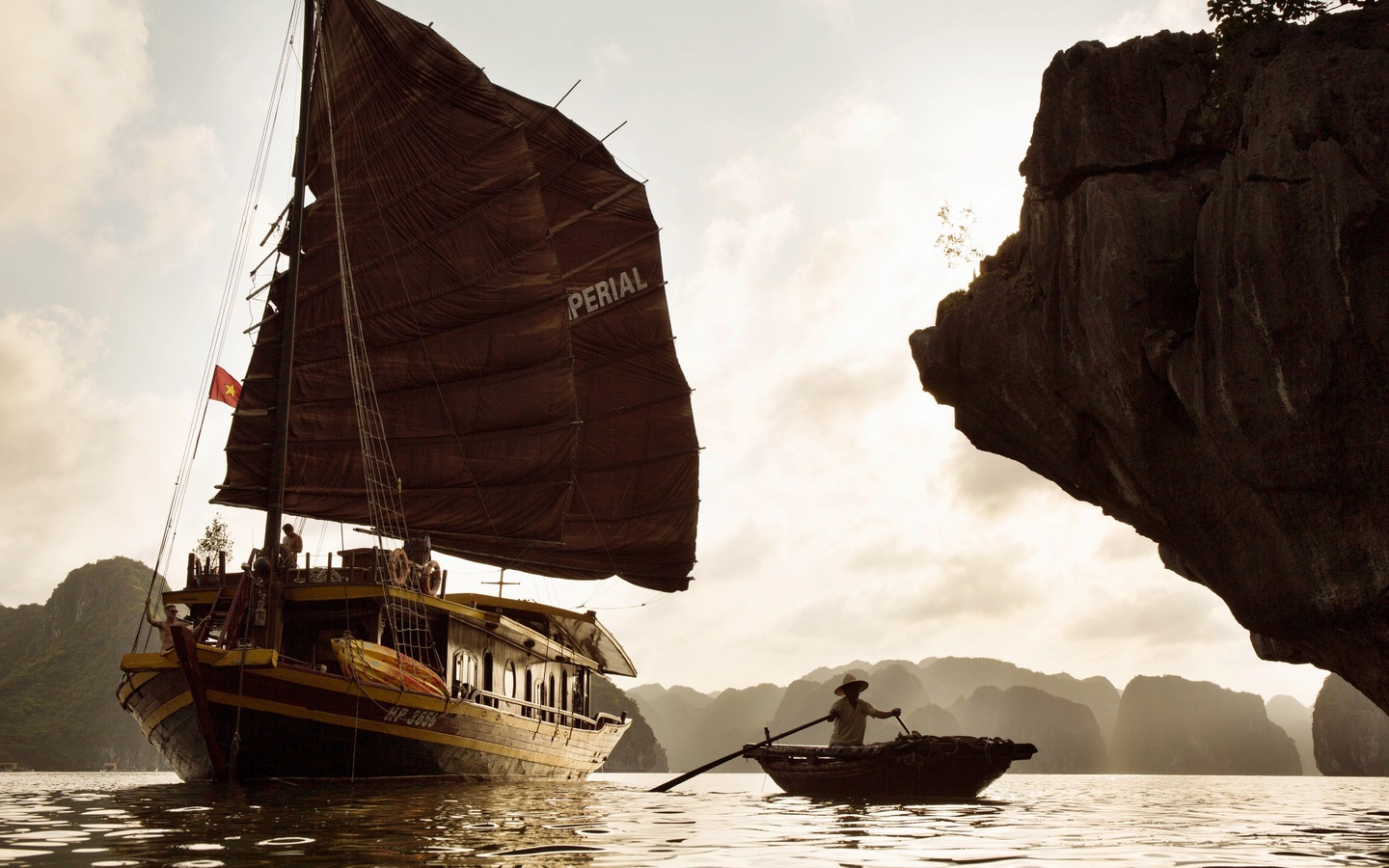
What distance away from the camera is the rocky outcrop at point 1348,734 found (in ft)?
401

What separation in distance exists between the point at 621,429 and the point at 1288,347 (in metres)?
21.9

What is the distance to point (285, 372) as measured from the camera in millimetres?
20719

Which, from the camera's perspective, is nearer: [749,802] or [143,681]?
[749,802]

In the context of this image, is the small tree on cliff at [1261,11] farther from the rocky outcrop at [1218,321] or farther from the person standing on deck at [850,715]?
the person standing on deck at [850,715]

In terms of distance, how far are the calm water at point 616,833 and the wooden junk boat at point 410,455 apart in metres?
2.67

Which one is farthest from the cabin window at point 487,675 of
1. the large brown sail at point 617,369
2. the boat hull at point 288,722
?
the large brown sail at point 617,369

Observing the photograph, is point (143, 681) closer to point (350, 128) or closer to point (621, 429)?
point (350, 128)

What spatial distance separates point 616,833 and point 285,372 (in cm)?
1442

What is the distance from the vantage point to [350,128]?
2614 centimetres

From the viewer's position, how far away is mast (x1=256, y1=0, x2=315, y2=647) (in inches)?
737

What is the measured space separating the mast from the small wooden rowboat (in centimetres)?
1016

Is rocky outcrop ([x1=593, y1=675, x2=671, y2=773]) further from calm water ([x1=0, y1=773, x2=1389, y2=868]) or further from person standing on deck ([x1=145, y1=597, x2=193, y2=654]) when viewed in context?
calm water ([x1=0, y1=773, x2=1389, y2=868])

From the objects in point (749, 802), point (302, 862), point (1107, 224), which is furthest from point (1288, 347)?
point (302, 862)

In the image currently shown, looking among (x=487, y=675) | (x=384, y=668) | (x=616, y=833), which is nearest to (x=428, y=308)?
(x=487, y=675)
